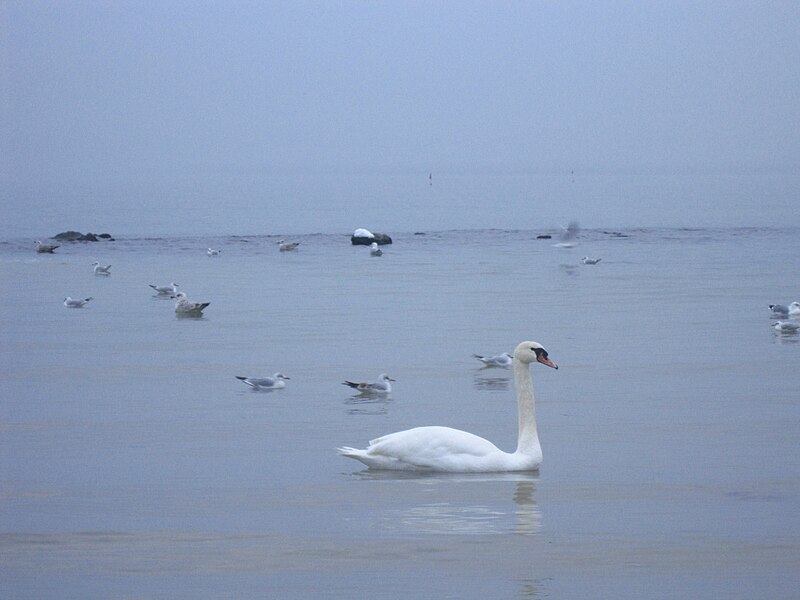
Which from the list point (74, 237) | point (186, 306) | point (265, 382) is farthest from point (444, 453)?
point (74, 237)

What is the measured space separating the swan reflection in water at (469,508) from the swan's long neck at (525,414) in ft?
0.89

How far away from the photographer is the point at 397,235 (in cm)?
5441

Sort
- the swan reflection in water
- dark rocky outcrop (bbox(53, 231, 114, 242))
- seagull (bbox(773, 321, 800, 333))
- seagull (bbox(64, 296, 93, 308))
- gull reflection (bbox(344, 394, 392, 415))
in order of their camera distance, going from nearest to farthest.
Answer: the swan reflection in water → gull reflection (bbox(344, 394, 392, 415)) → seagull (bbox(773, 321, 800, 333)) → seagull (bbox(64, 296, 93, 308)) → dark rocky outcrop (bbox(53, 231, 114, 242))

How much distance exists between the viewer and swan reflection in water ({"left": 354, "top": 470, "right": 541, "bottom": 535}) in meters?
9.51

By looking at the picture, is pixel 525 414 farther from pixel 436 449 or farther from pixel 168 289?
pixel 168 289

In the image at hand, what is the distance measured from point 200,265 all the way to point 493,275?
976cm

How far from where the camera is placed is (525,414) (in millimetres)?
11711

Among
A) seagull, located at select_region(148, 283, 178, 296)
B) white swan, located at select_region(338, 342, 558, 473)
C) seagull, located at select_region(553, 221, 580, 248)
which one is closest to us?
white swan, located at select_region(338, 342, 558, 473)

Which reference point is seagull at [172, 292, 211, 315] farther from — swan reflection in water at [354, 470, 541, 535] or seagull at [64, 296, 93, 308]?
swan reflection in water at [354, 470, 541, 535]

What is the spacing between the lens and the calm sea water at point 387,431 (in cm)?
855

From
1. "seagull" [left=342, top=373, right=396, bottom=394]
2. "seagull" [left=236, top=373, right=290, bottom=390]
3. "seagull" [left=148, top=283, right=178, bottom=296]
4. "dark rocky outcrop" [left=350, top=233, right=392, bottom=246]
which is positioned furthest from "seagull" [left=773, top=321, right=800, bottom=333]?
"dark rocky outcrop" [left=350, top=233, right=392, bottom=246]

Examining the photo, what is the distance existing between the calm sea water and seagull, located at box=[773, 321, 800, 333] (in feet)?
1.62

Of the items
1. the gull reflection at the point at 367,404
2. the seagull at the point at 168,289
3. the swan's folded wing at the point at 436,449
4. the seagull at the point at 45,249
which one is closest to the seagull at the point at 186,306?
the seagull at the point at 168,289

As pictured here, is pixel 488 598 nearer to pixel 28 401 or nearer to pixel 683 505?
pixel 683 505
